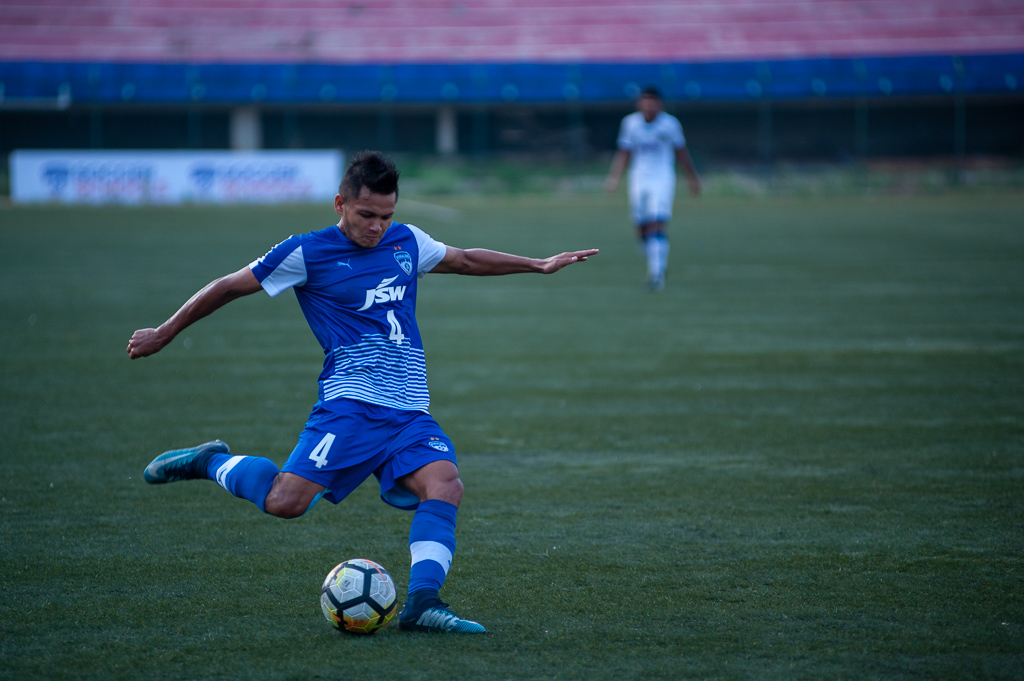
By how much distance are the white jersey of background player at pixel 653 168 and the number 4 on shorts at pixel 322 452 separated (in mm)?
9590

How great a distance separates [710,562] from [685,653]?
0.95 metres

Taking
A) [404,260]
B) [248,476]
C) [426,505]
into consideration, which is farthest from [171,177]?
[426,505]

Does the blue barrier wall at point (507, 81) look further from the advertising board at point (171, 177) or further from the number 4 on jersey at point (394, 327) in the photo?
the number 4 on jersey at point (394, 327)

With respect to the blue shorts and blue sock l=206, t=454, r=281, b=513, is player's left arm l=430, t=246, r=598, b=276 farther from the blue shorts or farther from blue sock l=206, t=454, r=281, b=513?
blue sock l=206, t=454, r=281, b=513

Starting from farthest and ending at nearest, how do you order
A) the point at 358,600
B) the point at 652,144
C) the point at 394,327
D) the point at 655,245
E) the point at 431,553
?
the point at 652,144 → the point at 655,245 → the point at 394,327 → the point at 431,553 → the point at 358,600

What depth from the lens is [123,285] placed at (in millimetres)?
13492

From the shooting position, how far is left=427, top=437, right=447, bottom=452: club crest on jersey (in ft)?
12.8

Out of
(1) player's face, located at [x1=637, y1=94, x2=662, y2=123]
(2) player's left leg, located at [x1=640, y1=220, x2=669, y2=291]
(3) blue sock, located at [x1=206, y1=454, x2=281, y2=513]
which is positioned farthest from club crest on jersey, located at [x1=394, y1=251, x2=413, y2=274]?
(1) player's face, located at [x1=637, y1=94, x2=662, y2=123]

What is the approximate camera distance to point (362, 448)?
387 centimetres

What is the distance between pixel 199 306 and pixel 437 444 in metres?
1.02

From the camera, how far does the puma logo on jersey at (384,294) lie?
13.1ft

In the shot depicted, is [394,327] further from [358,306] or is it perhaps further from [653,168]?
[653,168]

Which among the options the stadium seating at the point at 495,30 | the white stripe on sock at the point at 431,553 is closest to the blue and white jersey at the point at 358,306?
the white stripe on sock at the point at 431,553

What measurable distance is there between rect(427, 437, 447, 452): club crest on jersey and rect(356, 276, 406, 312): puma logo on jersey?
1.83ft
